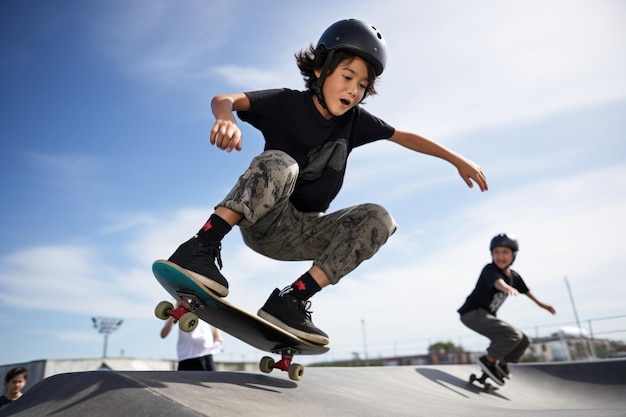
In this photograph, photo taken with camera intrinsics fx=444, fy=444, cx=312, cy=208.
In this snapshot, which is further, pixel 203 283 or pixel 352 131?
pixel 352 131

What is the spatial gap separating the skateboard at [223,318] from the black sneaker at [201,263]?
36mm

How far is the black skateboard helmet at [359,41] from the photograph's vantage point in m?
2.75

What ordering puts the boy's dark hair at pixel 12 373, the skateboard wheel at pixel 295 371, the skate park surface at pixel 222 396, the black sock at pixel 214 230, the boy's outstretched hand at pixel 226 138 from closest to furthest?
1. the skate park surface at pixel 222 396
2. the boy's outstretched hand at pixel 226 138
3. the black sock at pixel 214 230
4. the skateboard wheel at pixel 295 371
5. the boy's dark hair at pixel 12 373

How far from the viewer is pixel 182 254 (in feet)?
6.93

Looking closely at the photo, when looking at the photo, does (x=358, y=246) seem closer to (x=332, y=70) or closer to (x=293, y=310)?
(x=293, y=310)

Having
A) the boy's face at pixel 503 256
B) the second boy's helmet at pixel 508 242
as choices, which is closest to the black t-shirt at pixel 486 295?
the boy's face at pixel 503 256

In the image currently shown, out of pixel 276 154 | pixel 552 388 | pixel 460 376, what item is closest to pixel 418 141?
pixel 276 154

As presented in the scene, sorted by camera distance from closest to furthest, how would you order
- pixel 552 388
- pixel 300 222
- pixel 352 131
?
pixel 300 222 < pixel 352 131 < pixel 552 388

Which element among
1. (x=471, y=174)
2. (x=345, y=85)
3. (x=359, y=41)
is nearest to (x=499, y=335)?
(x=471, y=174)

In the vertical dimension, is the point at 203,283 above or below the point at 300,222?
below

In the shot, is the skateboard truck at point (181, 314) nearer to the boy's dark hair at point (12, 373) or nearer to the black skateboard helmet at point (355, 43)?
the black skateboard helmet at point (355, 43)

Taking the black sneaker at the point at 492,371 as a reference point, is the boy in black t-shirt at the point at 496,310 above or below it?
above

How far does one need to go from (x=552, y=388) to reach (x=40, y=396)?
21.0 ft

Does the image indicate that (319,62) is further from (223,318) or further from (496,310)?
(496,310)
